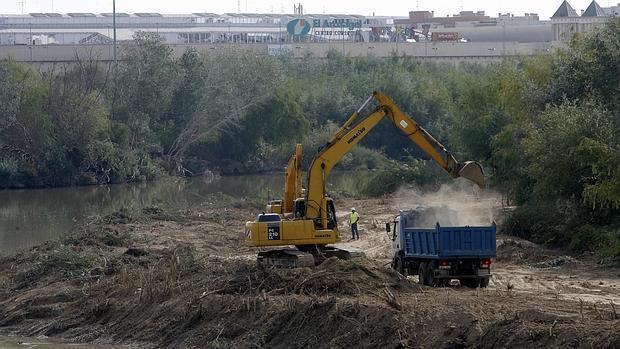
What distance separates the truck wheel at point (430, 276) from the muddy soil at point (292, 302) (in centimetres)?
63

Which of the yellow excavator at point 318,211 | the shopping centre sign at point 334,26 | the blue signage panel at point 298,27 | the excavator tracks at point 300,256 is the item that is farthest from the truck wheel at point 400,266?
the shopping centre sign at point 334,26

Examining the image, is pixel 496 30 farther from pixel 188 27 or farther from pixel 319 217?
pixel 319 217

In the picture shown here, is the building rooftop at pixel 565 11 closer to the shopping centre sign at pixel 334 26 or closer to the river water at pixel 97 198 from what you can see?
the shopping centre sign at pixel 334 26

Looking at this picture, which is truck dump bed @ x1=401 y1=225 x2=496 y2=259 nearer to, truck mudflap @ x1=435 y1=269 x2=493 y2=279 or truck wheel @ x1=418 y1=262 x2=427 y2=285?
truck mudflap @ x1=435 y1=269 x2=493 y2=279

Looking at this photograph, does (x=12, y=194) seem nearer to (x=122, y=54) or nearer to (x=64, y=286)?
(x=122, y=54)

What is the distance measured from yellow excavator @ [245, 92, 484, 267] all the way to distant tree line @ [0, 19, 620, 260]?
20.4 ft

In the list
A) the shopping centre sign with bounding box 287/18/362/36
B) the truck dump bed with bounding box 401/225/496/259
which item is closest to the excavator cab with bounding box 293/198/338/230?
the truck dump bed with bounding box 401/225/496/259

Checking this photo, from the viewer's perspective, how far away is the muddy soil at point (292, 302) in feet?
71.4

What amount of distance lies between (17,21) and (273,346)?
176 meters

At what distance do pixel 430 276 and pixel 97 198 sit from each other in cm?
3894

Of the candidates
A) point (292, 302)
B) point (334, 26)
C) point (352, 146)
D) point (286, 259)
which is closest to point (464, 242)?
point (352, 146)

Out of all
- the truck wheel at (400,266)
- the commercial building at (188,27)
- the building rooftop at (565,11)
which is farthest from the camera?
the commercial building at (188,27)

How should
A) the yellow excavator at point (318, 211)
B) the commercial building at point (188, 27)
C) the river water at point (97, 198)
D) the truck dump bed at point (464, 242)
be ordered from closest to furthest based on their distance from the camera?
the truck dump bed at point (464, 242), the yellow excavator at point (318, 211), the river water at point (97, 198), the commercial building at point (188, 27)

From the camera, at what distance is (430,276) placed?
93.2 ft
